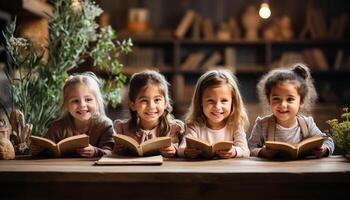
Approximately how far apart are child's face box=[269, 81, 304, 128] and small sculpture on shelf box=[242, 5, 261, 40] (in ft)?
13.0

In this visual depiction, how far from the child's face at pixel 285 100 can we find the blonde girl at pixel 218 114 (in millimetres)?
154

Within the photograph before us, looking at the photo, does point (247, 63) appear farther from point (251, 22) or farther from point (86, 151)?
point (86, 151)

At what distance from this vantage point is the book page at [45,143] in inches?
83.0

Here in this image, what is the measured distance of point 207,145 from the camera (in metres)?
2.04

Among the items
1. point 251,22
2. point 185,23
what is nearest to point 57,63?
point 185,23

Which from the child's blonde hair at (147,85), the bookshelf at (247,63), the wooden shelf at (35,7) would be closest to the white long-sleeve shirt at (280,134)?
the child's blonde hair at (147,85)

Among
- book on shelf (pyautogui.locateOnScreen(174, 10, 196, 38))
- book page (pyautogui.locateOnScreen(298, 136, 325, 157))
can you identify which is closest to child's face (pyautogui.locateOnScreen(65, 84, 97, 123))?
book page (pyautogui.locateOnScreen(298, 136, 325, 157))

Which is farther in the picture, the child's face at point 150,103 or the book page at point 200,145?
the child's face at point 150,103

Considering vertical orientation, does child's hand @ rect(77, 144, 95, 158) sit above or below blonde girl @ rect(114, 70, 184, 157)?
below

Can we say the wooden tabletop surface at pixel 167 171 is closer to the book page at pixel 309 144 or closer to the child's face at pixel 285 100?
the book page at pixel 309 144

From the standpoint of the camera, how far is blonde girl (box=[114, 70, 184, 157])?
2264mm

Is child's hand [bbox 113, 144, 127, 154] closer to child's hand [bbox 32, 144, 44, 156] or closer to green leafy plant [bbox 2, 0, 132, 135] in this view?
child's hand [bbox 32, 144, 44, 156]

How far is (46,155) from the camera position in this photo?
2.22m

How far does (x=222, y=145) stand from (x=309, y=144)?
0.35m
